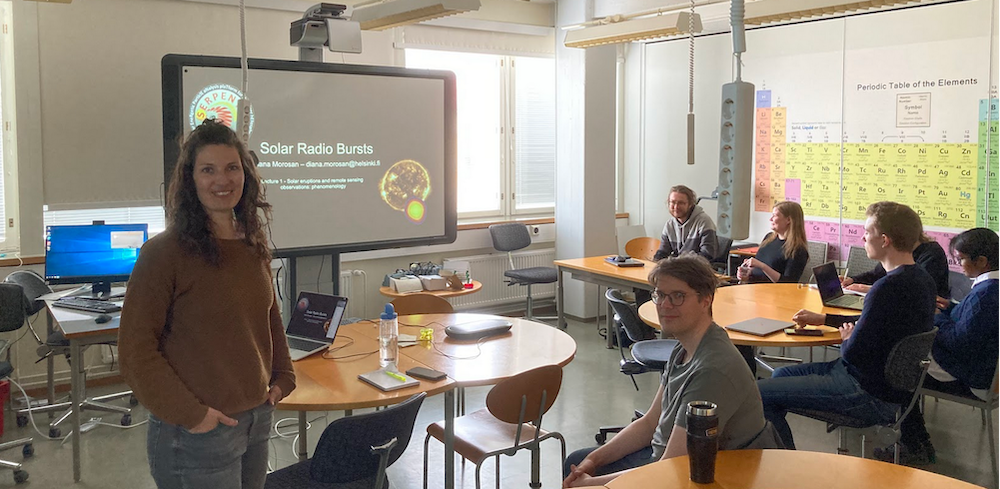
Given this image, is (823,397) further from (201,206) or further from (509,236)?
(509,236)

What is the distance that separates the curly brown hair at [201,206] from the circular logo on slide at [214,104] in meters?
2.14

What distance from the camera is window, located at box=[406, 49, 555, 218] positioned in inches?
307

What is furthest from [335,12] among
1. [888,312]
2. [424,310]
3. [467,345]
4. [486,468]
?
[888,312]

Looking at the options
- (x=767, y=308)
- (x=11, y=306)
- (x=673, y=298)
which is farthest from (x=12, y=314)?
(x=767, y=308)

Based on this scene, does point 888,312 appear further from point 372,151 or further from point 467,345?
point 372,151

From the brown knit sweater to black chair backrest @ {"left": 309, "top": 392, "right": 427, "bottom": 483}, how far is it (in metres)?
0.35

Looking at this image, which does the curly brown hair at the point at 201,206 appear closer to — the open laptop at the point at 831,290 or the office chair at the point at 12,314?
the office chair at the point at 12,314

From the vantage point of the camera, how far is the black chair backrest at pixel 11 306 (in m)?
4.46

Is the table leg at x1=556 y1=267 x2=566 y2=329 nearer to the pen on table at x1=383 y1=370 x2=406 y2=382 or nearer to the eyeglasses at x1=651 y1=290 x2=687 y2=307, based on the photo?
the pen on table at x1=383 y1=370 x2=406 y2=382

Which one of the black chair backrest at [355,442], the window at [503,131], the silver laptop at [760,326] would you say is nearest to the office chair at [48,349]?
the black chair backrest at [355,442]

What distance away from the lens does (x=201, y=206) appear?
7.38 feet

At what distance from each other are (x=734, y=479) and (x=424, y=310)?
2.77m

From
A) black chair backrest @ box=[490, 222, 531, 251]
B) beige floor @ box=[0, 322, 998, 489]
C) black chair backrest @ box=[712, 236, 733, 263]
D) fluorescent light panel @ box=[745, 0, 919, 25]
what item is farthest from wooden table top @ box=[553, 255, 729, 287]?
fluorescent light panel @ box=[745, 0, 919, 25]

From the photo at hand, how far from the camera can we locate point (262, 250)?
237 centimetres
